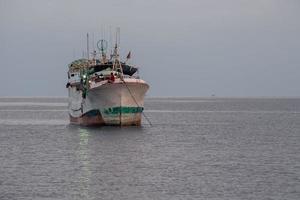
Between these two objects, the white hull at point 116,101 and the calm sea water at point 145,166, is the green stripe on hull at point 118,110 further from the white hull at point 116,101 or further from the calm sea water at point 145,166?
the calm sea water at point 145,166

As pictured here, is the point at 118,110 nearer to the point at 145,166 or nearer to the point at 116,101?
the point at 116,101

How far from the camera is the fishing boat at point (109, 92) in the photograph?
104625 mm

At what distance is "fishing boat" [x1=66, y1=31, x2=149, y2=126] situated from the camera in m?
105

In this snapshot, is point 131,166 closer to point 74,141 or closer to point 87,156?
point 87,156

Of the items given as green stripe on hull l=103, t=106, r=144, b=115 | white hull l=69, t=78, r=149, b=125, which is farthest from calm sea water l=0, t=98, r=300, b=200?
white hull l=69, t=78, r=149, b=125

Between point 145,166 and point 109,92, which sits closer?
point 145,166

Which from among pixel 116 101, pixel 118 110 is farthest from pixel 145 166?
pixel 118 110

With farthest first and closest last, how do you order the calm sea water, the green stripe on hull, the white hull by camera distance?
the green stripe on hull, the white hull, the calm sea water

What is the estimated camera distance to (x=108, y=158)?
72875 mm

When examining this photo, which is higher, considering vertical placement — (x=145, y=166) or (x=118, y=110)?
(x=118, y=110)

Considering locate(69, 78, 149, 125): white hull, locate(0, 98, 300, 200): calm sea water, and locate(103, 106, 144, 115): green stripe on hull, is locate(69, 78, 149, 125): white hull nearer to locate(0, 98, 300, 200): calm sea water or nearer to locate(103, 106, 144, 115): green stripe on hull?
locate(103, 106, 144, 115): green stripe on hull

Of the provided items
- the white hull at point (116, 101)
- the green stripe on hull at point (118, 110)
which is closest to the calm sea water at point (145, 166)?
the green stripe on hull at point (118, 110)

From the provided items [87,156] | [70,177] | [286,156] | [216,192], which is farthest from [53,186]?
[286,156]

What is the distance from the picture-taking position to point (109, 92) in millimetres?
104500
